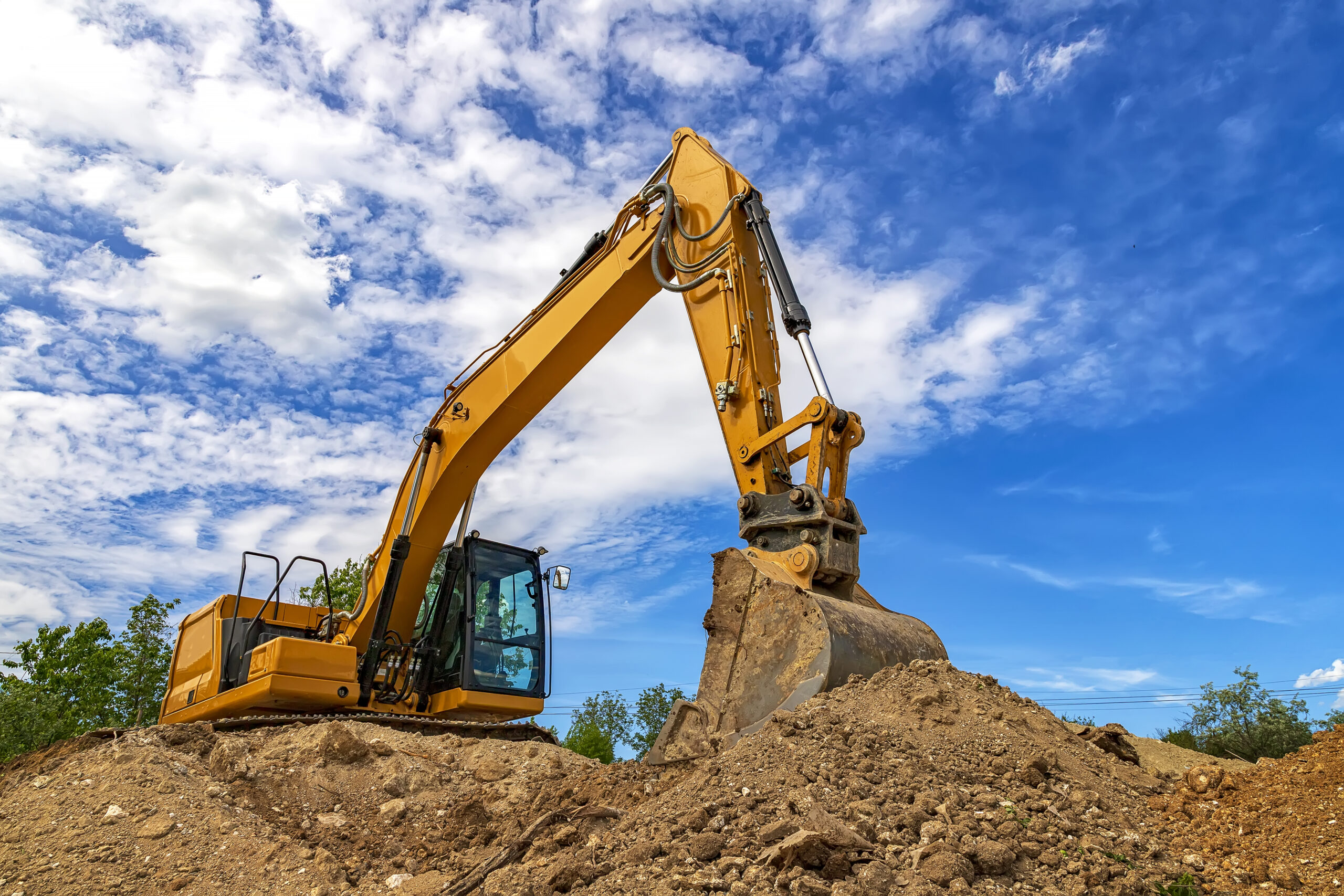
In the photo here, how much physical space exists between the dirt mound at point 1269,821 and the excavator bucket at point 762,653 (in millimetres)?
1682

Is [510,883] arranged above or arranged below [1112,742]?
below

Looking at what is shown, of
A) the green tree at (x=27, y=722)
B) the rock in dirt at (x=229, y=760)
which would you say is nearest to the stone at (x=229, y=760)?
the rock in dirt at (x=229, y=760)

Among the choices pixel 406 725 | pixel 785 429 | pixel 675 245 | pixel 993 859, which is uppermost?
pixel 675 245

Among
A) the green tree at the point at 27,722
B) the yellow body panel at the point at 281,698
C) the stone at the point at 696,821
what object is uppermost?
the green tree at the point at 27,722

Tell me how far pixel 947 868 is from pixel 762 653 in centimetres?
188

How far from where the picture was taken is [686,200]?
7273 mm

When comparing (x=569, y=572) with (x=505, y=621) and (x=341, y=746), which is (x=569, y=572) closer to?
(x=505, y=621)

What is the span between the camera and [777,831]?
3.56 metres

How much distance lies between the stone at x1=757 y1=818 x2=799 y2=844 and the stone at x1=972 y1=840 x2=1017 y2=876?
0.69m

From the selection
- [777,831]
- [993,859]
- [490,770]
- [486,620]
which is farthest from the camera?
[486,620]

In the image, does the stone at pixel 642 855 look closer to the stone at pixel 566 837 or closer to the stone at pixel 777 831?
the stone at pixel 777 831

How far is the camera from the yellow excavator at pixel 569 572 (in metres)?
5.16

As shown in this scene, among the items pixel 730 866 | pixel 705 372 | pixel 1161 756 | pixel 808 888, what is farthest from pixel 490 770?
pixel 1161 756

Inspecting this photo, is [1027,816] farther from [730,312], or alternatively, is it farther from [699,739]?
[730,312]
